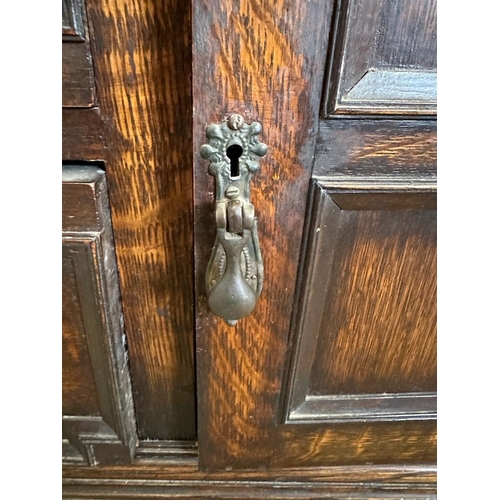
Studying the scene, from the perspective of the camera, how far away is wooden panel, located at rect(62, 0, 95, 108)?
338 millimetres

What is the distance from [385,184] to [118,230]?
234mm

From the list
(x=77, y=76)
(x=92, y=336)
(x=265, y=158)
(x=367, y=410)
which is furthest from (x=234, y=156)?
(x=367, y=410)

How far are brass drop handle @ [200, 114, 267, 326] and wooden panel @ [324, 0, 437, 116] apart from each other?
0.21ft

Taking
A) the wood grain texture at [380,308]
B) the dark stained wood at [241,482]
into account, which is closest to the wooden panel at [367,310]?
the wood grain texture at [380,308]

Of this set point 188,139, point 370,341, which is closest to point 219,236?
point 188,139

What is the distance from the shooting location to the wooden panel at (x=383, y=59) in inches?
13.2

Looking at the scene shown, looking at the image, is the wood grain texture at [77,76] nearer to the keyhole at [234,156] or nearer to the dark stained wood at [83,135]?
the dark stained wood at [83,135]

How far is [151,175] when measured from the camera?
418 mm

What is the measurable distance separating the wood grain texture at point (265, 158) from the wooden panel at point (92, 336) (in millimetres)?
89

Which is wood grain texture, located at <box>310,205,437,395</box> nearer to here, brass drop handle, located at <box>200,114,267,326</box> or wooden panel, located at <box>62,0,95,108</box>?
brass drop handle, located at <box>200,114,267,326</box>

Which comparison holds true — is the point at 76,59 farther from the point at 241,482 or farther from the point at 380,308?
the point at 241,482

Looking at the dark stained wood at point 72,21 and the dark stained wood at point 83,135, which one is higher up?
the dark stained wood at point 72,21

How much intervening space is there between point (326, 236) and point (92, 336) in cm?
25

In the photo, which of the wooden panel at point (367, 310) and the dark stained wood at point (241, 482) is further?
the dark stained wood at point (241, 482)
